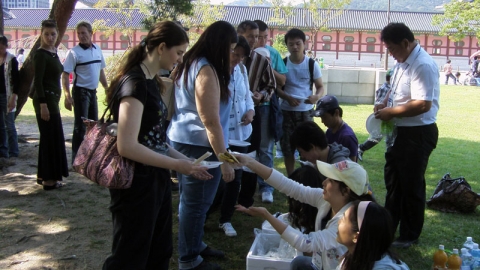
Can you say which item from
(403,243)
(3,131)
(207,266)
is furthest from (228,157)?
(3,131)

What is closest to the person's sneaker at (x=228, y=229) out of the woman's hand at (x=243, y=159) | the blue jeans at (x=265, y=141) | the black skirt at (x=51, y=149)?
the blue jeans at (x=265, y=141)

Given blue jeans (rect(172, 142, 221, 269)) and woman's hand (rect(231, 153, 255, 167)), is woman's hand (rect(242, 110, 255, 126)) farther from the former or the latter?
woman's hand (rect(231, 153, 255, 167))

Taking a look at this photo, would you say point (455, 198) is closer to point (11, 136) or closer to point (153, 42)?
point (153, 42)

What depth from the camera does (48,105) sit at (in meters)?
5.56

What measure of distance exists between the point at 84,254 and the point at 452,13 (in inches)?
1159

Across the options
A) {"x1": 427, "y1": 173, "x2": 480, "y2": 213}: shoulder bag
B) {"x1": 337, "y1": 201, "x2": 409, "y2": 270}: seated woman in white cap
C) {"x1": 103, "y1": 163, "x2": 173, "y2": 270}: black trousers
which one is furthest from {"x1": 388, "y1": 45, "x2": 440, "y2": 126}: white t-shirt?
{"x1": 103, "y1": 163, "x2": 173, "y2": 270}: black trousers

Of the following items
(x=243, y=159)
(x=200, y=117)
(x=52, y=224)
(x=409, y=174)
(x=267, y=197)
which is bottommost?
(x=52, y=224)

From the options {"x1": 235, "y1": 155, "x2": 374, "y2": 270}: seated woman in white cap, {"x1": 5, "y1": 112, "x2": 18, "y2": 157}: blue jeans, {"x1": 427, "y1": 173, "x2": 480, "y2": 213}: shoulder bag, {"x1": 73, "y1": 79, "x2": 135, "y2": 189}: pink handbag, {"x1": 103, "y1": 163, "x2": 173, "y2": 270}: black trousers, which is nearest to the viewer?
{"x1": 73, "y1": 79, "x2": 135, "y2": 189}: pink handbag

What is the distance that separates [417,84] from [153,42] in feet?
7.28

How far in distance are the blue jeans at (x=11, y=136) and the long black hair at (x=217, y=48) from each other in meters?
5.10

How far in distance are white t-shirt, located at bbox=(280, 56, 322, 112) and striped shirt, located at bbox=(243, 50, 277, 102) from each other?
2.01 feet

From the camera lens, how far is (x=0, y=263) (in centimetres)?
384

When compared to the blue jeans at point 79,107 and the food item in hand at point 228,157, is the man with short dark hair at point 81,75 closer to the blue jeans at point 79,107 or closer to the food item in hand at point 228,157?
the blue jeans at point 79,107

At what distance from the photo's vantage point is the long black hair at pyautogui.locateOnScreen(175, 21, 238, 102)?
328cm
